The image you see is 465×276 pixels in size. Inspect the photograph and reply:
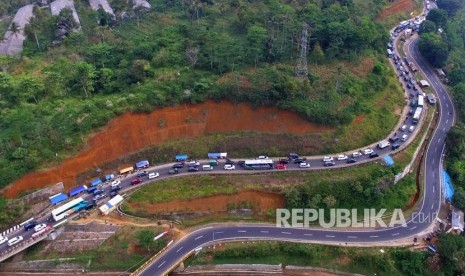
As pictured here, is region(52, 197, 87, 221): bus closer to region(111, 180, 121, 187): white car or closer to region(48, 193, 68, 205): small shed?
region(48, 193, 68, 205): small shed

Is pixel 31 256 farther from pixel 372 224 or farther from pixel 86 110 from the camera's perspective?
pixel 372 224

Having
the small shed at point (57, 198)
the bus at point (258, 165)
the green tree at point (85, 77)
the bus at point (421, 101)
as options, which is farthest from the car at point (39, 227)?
the bus at point (421, 101)

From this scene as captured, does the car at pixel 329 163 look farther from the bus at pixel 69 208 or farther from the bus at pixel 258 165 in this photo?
the bus at pixel 69 208

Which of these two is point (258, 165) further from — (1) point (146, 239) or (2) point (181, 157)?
(1) point (146, 239)

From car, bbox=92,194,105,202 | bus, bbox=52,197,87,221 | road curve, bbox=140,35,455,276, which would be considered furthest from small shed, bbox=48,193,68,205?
→ road curve, bbox=140,35,455,276

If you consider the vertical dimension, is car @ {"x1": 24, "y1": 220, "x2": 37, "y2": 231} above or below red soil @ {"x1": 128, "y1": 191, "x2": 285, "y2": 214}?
above

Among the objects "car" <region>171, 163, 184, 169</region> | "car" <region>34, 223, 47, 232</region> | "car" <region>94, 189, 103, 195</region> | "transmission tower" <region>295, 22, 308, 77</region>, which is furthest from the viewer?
"transmission tower" <region>295, 22, 308, 77</region>
